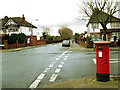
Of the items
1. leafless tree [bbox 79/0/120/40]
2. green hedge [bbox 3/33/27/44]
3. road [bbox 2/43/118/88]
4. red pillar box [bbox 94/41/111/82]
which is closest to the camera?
red pillar box [bbox 94/41/111/82]

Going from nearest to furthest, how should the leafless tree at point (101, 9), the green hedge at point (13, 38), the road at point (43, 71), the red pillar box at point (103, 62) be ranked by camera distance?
the red pillar box at point (103, 62)
the road at point (43, 71)
the leafless tree at point (101, 9)
the green hedge at point (13, 38)

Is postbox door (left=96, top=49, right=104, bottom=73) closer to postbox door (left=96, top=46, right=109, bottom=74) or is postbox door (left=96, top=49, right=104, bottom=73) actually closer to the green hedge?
postbox door (left=96, top=46, right=109, bottom=74)

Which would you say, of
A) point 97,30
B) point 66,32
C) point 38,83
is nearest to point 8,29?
point 97,30

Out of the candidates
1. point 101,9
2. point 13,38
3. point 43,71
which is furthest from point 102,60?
point 13,38

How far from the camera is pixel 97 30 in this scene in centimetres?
5034

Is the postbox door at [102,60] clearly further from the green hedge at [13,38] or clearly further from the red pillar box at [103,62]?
the green hedge at [13,38]

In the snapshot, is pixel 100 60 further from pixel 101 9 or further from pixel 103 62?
pixel 101 9

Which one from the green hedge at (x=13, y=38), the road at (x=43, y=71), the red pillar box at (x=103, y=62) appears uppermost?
the green hedge at (x=13, y=38)

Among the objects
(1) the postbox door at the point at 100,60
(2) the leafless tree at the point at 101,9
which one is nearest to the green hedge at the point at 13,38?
(2) the leafless tree at the point at 101,9

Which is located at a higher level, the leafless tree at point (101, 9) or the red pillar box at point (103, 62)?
the leafless tree at point (101, 9)

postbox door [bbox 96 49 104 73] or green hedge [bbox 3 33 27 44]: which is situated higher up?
green hedge [bbox 3 33 27 44]

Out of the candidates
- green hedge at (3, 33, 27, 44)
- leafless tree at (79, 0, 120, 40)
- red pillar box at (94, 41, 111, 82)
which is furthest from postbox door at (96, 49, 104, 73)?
green hedge at (3, 33, 27, 44)

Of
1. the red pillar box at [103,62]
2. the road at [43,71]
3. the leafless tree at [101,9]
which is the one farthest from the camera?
the leafless tree at [101,9]

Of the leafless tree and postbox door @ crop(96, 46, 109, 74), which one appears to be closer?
postbox door @ crop(96, 46, 109, 74)
